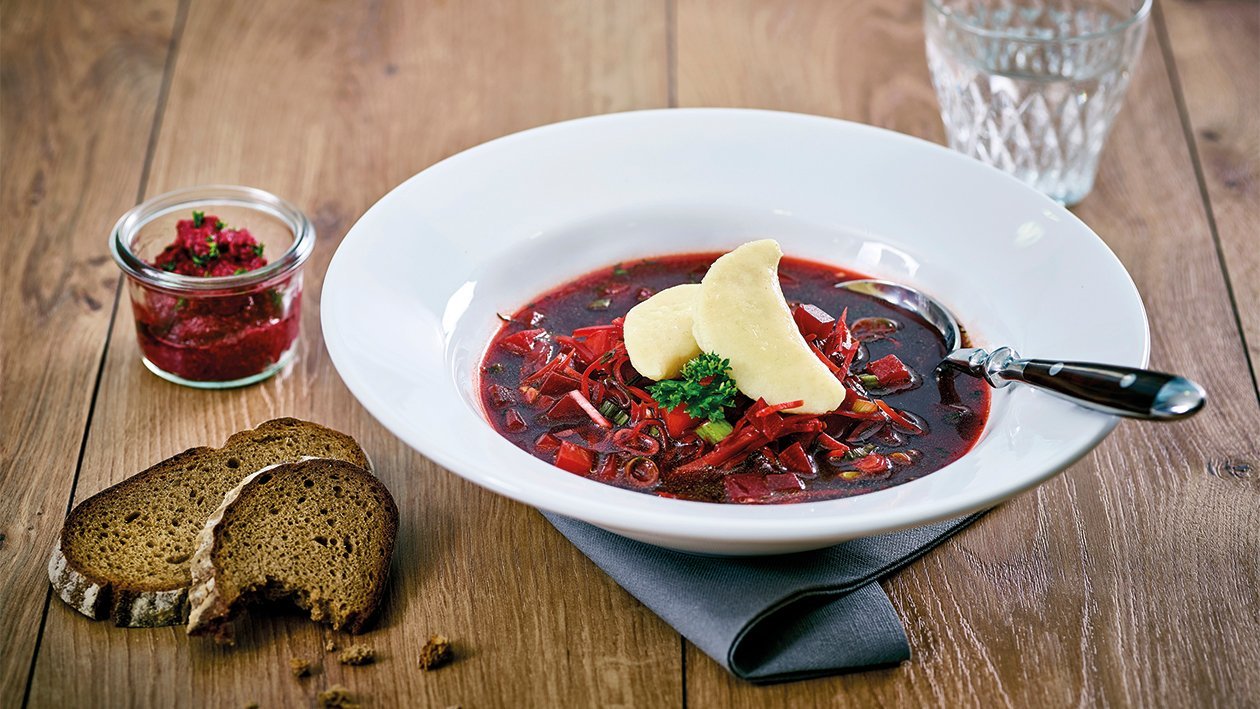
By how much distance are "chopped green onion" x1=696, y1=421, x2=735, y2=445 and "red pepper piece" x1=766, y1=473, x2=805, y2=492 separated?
0.48 ft

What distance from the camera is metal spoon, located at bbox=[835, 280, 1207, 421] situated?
8.34ft

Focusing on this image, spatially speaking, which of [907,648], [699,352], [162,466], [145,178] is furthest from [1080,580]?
[145,178]

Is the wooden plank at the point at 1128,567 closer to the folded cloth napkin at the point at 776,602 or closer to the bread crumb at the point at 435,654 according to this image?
the folded cloth napkin at the point at 776,602

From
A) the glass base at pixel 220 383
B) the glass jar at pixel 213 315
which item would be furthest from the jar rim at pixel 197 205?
the glass base at pixel 220 383

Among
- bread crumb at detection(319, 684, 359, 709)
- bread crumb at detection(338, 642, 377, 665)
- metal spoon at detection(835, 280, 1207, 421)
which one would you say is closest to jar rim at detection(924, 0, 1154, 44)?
metal spoon at detection(835, 280, 1207, 421)

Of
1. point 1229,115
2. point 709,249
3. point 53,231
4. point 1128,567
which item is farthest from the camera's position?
point 1229,115

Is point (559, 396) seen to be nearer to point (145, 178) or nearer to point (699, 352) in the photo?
point (699, 352)

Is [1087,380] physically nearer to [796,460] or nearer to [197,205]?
Answer: [796,460]

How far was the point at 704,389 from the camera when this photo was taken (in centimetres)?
296

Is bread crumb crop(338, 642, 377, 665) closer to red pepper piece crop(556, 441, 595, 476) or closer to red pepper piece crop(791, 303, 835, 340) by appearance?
red pepper piece crop(556, 441, 595, 476)

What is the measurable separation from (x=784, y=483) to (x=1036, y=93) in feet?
7.57

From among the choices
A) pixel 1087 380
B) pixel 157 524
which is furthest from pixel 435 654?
pixel 1087 380

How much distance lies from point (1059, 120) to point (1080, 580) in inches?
81.3

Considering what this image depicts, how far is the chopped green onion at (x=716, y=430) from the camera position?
2979mm
